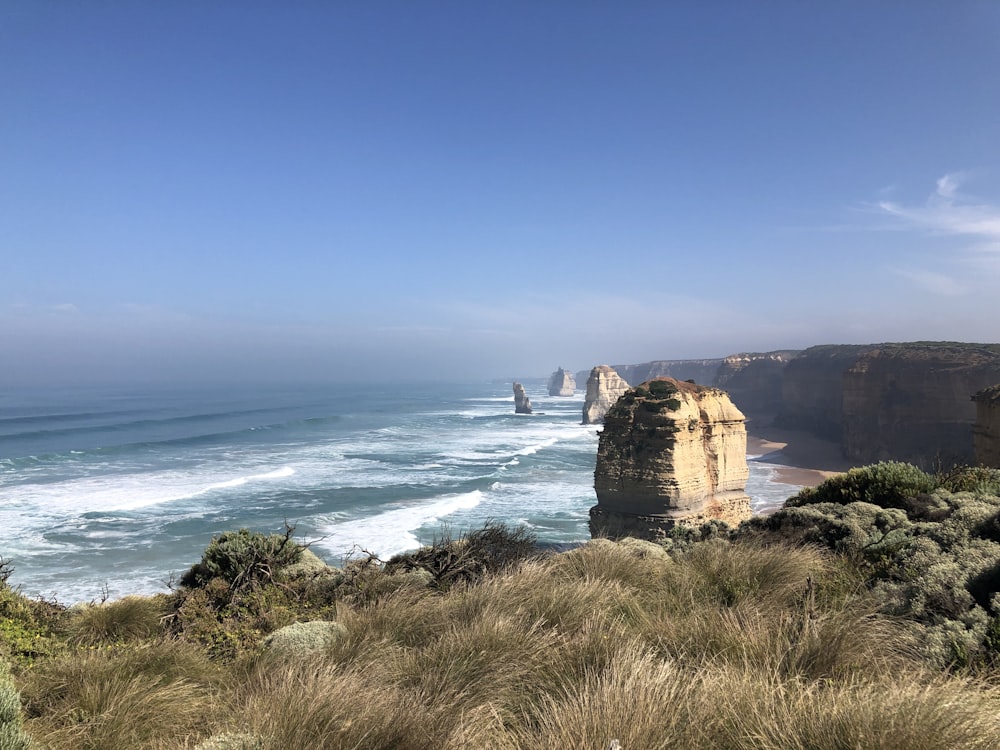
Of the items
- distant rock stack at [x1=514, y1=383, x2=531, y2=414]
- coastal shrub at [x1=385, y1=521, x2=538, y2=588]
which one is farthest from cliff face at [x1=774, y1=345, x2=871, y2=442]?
coastal shrub at [x1=385, y1=521, x2=538, y2=588]

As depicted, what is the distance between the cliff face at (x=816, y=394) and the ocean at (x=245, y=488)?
22116 mm

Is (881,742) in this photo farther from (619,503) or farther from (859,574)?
(619,503)

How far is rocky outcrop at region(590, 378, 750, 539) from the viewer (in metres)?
23.1

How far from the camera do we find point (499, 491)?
36.7 metres

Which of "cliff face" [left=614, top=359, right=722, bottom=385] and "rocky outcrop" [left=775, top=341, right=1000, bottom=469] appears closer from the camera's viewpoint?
"rocky outcrop" [left=775, top=341, right=1000, bottom=469]

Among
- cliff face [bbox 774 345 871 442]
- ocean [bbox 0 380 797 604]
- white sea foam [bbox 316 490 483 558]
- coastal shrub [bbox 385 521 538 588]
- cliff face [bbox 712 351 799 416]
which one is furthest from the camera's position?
cliff face [bbox 712 351 799 416]

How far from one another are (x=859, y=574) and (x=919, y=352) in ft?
208

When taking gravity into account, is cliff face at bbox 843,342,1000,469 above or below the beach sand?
above

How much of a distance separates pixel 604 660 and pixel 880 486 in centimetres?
787

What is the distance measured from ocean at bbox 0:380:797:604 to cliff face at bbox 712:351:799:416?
117ft

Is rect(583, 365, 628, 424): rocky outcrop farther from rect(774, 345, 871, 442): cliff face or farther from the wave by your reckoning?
the wave

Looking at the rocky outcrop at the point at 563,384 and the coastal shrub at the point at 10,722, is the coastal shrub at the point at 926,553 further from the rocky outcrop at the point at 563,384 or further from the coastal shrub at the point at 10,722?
the rocky outcrop at the point at 563,384

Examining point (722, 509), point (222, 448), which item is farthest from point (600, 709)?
point (222, 448)

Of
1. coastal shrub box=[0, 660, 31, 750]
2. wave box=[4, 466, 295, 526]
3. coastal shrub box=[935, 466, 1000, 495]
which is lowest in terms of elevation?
wave box=[4, 466, 295, 526]
